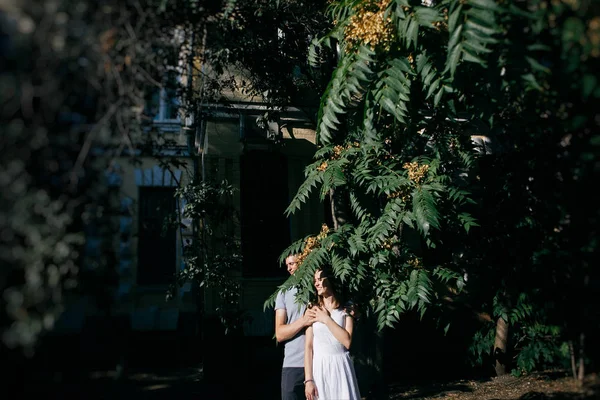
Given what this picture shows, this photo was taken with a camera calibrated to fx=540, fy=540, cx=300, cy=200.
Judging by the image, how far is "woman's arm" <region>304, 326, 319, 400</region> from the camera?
17.3 feet

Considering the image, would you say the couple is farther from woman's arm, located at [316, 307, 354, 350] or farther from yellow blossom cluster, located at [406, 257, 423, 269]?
yellow blossom cluster, located at [406, 257, 423, 269]

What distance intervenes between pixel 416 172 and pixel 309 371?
2406mm

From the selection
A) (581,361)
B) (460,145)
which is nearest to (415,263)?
(460,145)

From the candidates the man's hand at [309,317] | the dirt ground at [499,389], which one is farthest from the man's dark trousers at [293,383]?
the dirt ground at [499,389]

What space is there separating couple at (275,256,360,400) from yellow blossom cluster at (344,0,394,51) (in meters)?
2.35

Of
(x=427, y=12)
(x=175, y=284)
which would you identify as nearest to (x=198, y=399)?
(x=175, y=284)

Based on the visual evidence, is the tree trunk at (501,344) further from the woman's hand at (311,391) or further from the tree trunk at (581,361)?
the tree trunk at (581,361)

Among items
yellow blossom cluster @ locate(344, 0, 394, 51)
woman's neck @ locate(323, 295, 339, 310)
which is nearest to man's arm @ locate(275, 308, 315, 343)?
woman's neck @ locate(323, 295, 339, 310)

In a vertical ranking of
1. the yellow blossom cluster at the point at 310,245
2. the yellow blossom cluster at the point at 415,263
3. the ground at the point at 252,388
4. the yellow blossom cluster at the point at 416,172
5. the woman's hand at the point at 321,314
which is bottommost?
the ground at the point at 252,388

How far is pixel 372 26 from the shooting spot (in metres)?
4.88

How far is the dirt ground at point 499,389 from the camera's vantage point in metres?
4.12

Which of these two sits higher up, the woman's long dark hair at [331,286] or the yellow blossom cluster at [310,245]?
the yellow blossom cluster at [310,245]

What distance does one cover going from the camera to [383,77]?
4.91 metres

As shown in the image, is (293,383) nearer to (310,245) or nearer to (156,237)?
(310,245)
